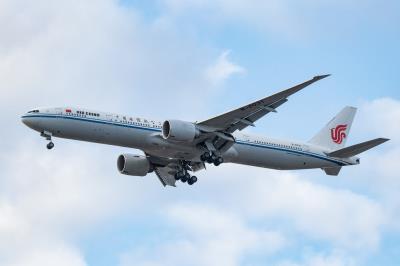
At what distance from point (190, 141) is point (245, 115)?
154 inches

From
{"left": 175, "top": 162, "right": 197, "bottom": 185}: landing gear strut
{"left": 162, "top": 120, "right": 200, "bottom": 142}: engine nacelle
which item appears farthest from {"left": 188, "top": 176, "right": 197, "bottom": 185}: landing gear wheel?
{"left": 162, "top": 120, "right": 200, "bottom": 142}: engine nacelle

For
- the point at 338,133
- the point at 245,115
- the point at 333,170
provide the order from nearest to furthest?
the point at 245,115, the point at 333,170, the point at 338,133

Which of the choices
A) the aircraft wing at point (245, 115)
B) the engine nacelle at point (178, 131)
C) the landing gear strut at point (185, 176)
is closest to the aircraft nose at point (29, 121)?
the engine nacelle at point (178, 131)

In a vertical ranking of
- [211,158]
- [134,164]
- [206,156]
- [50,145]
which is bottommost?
[50,145]

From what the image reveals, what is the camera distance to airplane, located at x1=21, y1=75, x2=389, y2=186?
5581cm

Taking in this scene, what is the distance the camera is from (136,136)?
57.1 m

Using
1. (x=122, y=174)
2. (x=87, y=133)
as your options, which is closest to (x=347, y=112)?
(x=122, y=174)

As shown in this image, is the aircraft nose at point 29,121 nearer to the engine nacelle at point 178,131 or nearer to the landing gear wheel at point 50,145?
the landing gear wheel at point 50,145

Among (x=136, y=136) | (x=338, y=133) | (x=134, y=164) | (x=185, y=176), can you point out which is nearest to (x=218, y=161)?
(x=185, y=176)

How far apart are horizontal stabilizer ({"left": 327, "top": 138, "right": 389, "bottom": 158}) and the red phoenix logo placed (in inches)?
146

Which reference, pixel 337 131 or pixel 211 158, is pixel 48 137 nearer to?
pixel 211 158

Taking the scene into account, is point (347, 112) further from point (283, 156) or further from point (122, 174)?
point (122, 174)

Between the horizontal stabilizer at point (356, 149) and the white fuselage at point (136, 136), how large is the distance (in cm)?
392

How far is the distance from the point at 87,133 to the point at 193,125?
6846 mm
